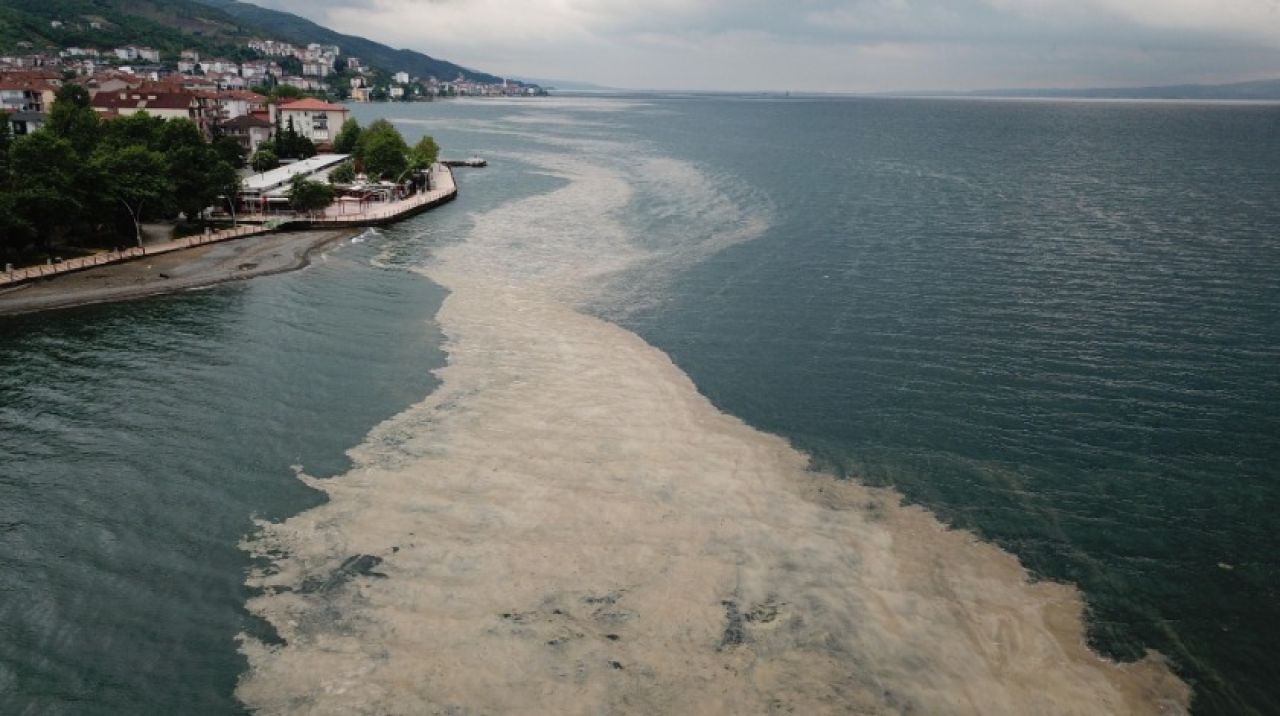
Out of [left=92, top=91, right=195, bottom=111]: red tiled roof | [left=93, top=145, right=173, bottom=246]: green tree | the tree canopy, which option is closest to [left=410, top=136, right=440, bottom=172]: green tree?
the tree canopy

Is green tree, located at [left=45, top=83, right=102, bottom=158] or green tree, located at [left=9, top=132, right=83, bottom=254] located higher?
green tree, located at [left=45, top=83, right=102, bottom=158]

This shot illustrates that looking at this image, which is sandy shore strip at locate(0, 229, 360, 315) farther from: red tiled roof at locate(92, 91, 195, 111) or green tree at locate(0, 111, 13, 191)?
red tiled roof at locate(92, 91, 195, 111)

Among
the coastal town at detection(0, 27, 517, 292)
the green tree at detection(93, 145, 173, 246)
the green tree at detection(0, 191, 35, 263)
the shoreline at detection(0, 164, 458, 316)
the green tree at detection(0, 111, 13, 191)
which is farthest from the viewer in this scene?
→ the green tree at detection(93, 145, 173, 246)

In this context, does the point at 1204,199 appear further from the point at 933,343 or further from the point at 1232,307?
the point at 933,343

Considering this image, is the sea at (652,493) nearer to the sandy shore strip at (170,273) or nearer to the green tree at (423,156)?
the sandy shore strip at (170,273)

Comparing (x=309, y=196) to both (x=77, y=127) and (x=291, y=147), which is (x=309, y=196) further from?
(x=291, y=147)

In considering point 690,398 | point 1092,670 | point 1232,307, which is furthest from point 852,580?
point 1232,307

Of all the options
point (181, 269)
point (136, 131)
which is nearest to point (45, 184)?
point (181, 269)
